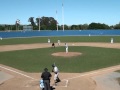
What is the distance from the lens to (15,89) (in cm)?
1667

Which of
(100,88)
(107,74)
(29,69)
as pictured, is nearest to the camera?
(100,88)

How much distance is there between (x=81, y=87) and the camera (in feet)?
55.5

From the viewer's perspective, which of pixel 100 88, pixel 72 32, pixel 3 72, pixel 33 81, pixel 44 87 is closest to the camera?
pixel 44 87

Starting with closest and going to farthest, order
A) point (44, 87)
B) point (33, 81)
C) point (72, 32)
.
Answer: point (44, 87)
point (33, 81)
point (72, 32)

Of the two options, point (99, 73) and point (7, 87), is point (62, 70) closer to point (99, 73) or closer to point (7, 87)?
point (99, 73)

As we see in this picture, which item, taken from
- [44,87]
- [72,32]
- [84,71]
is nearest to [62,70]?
[84,71]

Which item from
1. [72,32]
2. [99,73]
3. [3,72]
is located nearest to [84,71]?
[99,73]

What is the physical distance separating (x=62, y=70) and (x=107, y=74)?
4.60 metres

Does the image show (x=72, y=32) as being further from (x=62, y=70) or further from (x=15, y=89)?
(x=15, y=89)

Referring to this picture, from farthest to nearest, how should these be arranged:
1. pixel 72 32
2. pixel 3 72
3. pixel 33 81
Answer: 1. pixel 72 32
2. pixel 3 72
3. pixel 33 81

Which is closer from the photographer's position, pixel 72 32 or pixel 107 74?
pixel 107 74

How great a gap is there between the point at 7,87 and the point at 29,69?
7543mm

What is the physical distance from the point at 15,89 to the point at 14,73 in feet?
20.5

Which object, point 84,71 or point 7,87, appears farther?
point 84,71
